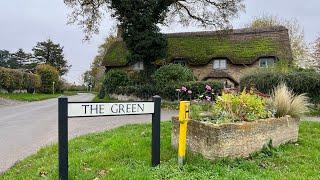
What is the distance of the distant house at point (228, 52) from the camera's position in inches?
1432

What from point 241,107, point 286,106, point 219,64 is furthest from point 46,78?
point 241,107

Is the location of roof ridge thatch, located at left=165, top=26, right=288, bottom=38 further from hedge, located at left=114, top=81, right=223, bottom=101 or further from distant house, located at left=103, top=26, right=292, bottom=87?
hedge, located at left=114, top=81, right=223, bottom=101

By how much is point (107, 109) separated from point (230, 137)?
244 cm

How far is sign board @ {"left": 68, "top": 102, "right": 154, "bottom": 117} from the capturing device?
620 cm

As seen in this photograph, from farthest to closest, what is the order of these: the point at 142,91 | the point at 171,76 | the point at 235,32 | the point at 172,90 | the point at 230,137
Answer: the point at 235,32 < the point at 142,91 < the point at 171,76 < the point at 172,90 < the point at 230,137

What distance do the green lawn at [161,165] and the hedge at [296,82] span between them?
34.2ft

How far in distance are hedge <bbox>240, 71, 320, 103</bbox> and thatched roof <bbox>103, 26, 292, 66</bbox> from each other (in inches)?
614

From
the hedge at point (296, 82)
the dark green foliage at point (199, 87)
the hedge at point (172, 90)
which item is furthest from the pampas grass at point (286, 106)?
the dark green foliage at point (199, 87)

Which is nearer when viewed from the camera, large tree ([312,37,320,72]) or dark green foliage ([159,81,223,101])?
dark green foliage ([159,81,223,101])

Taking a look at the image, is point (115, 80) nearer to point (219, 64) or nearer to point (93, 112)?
point (219, 64)

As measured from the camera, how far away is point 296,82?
63.1 feet

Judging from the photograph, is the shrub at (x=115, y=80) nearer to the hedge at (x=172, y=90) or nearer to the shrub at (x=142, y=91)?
the shrub at (x=142, y=91)

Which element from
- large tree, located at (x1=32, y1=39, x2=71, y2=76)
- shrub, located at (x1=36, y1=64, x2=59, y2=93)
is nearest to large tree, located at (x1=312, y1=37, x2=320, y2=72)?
shrub, located at (x1=36, y1=64, x2=59, y2=93)

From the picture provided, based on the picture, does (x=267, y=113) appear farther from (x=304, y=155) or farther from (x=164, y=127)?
(x=164, y=127)
